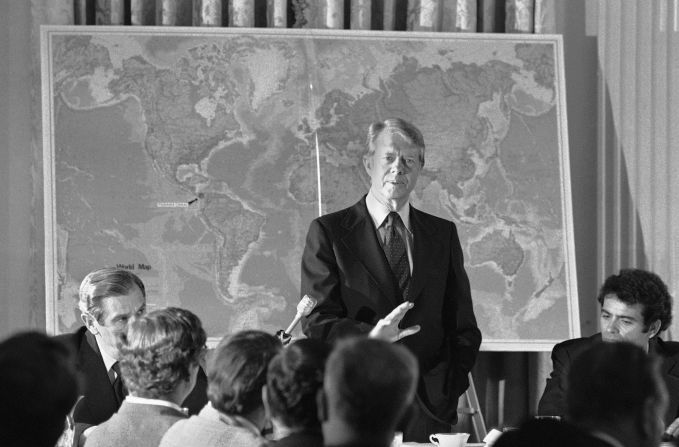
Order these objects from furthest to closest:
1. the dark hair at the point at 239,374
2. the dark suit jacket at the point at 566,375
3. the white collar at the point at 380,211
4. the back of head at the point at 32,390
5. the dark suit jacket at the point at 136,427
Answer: the white collar at the point at 380,211, the dark suit jacket at the point at 566,375, the dark suit jacket at the point at 136,427, the dark hair at the point at 239,374, the back of head at the point at 32,390

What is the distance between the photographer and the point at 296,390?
2.11 meters

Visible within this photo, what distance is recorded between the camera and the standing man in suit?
379cm

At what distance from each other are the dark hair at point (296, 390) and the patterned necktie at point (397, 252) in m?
1.82

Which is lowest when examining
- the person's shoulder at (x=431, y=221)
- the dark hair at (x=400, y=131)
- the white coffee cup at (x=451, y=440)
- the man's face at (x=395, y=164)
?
the white coffee cup at (x=451, y=440)

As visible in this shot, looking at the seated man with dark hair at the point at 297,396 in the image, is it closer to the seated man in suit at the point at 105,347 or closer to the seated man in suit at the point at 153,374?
the seated man in suit at the point at 153,374

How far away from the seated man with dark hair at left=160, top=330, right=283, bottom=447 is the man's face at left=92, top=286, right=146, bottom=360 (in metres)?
1.20

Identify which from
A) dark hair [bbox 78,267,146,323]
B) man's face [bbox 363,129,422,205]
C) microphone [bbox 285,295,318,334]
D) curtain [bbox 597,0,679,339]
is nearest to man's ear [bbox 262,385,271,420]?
microphone [bbox 285,295,318,334]

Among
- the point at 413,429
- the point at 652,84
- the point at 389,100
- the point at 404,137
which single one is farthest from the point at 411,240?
the point at 652,84

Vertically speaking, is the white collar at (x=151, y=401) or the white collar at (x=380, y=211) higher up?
the white collar at (x=380, y=211)

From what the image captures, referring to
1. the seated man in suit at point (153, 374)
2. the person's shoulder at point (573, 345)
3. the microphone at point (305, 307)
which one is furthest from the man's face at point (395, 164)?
the seated man in suit at point (153, 374)

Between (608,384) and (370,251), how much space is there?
6.68ft

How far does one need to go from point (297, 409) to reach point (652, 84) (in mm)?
3842

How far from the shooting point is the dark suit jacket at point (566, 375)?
12.3ft

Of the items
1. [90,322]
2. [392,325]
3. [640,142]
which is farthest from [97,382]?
[640,142]
